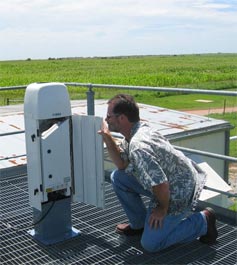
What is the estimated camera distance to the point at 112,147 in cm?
293

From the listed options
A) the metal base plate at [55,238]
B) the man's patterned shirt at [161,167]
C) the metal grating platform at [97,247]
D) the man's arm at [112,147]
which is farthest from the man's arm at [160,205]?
the metal base plate at [55,238]

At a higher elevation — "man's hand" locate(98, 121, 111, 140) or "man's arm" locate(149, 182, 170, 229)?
"man's hand" locate(98, 121, 111, 140)

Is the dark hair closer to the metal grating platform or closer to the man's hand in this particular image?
the man's hand

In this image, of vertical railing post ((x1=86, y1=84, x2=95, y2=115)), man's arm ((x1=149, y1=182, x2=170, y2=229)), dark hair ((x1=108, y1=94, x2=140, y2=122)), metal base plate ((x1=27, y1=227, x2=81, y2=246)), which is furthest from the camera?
vertical railing post ((x1=86, y1=84, x2=95, y2=115))

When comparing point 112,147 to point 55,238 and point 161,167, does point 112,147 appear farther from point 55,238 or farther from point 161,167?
point 55,238

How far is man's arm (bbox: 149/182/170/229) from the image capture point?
2.64 metres

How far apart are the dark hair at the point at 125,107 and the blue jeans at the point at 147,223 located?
49cm

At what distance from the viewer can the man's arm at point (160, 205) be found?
2.64m

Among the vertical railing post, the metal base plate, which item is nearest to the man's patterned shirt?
the metal base plate

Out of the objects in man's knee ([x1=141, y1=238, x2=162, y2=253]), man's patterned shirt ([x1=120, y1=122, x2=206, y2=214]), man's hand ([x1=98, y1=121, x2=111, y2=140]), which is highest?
man's hand ([x1=98, y1=121, x2=111, y2=140])

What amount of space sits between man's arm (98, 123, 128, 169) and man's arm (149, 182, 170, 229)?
426mm

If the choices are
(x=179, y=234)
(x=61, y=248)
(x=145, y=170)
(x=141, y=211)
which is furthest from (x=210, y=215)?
(x=61, y=248)

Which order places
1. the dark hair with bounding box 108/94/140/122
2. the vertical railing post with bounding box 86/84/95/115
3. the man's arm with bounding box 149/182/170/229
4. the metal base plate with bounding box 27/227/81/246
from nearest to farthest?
the man's arm with bounding box 149/182/170/229, the dark hair with bounding box 108/94/140/122, the metal base plate with bounding box 27/227/81/246, the vertical railing post with bounding box 86/84/95/115

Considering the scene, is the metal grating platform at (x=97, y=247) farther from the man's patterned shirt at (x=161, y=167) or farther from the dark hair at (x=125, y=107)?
the dark hair at (x=125, y=107)
